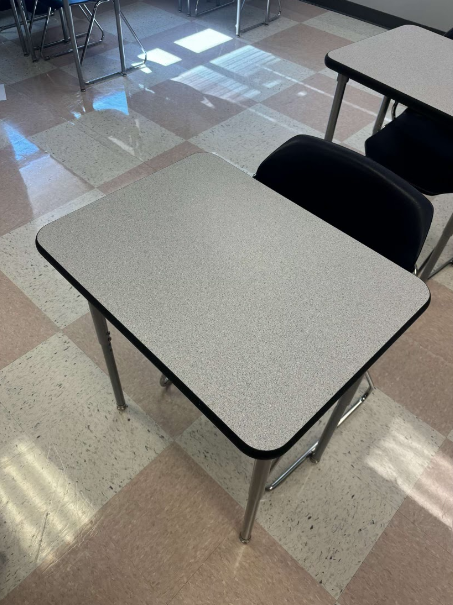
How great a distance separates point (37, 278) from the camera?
201 cm

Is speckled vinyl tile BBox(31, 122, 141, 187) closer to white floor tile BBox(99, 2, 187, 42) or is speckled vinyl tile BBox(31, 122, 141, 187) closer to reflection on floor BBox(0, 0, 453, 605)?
reflection on floor BBox(0, 0, 453, 605)

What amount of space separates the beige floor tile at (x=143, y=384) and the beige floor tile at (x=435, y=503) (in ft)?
2.52

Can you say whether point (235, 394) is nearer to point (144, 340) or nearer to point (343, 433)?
point (144, 340)

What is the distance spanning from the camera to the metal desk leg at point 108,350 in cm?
123

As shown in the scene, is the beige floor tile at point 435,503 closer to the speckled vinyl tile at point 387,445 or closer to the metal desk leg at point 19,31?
the speckled vinyl tile at point 387,445

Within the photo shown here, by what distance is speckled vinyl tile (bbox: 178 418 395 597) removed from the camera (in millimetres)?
1315

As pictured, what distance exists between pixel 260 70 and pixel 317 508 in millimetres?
3328

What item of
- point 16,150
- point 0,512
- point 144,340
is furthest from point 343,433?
point 16,150

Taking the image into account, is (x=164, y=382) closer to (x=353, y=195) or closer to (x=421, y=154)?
(x=353, y=195)

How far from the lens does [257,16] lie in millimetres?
4375

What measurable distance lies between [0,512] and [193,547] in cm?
61

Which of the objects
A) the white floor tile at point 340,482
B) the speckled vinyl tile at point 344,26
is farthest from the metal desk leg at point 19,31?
the white floor tile at point 340,482

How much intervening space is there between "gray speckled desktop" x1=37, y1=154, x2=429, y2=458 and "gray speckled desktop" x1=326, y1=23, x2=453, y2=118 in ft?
2.77

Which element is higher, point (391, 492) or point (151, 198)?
point (151, 198)
